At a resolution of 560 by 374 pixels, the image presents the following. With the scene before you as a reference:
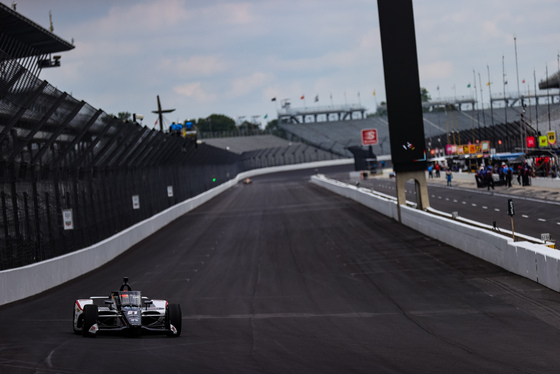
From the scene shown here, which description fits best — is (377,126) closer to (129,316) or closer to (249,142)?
(249,142)

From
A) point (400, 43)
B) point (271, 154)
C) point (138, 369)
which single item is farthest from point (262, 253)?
point (271, 154)

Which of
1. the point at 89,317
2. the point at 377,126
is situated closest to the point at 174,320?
the point at 89,317

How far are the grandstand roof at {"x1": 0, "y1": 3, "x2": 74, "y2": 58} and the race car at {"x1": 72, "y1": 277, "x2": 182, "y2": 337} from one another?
99.4 ft

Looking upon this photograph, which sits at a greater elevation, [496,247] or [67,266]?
[67,266]

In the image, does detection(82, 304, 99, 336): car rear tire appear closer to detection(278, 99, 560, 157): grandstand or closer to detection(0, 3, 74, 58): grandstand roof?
detection(0, 3, 74, 58): grandstand roof

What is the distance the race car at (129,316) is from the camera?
12555mm

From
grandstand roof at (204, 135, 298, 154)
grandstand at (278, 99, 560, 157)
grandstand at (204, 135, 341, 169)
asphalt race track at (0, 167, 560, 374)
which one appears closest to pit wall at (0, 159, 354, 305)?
asphalt race track at (0, 167, 560, 374)

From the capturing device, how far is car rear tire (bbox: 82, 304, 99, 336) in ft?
41.0

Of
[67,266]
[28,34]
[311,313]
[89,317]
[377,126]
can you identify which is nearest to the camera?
[89,317]

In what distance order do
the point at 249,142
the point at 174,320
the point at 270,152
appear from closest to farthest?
the point at 174,320 < the point at 270,152 < the point at 249,142

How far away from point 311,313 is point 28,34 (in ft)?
122

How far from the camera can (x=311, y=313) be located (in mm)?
15070

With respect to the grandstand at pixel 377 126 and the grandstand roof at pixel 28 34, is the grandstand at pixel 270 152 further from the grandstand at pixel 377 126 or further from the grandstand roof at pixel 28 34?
the grandstand roof at pixel 28 34

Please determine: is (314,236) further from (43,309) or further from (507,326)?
(507,326)
